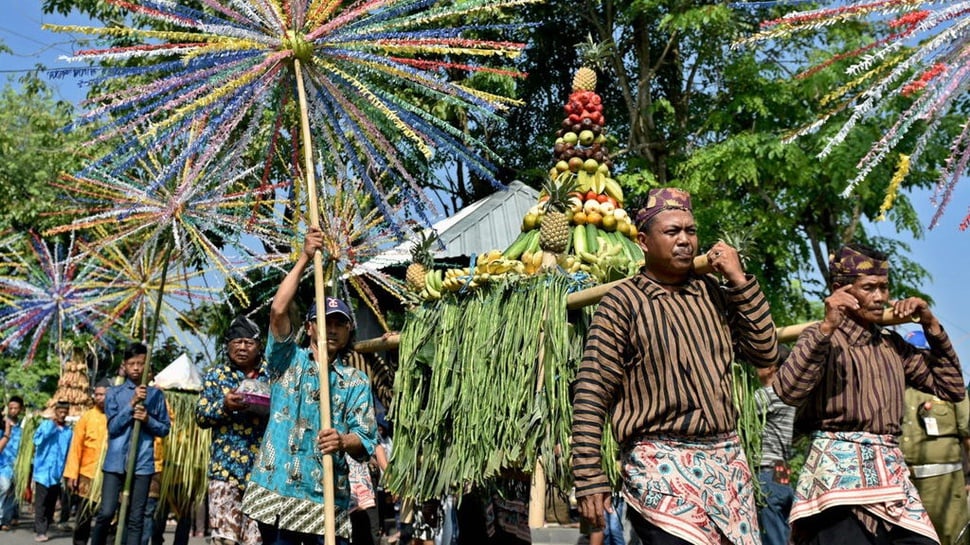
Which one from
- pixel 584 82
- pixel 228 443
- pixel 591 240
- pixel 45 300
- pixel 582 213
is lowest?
pixel 228 443

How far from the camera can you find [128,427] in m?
8.82

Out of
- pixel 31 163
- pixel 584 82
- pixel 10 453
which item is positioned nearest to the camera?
pixel 584 82

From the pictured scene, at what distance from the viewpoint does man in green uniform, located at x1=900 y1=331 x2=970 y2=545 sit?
6.93 m

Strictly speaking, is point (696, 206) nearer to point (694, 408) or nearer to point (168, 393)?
point (168, 393)

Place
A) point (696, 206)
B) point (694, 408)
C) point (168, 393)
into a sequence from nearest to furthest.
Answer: point (694, 408) → point (168, 393) → point (696, 206)

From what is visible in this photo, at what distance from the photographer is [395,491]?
6898 millimetres

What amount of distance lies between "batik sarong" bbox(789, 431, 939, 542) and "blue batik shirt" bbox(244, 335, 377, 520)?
203 centimetres

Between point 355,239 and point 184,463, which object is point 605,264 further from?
point 184,463

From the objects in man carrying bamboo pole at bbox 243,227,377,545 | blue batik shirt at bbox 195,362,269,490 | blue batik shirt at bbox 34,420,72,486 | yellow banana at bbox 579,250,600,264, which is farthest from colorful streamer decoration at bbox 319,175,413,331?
blue batik shirt at bbox 34,420,72,486

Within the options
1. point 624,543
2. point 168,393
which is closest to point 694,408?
point 624,543

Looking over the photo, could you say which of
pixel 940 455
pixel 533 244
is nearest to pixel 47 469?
pixel 533 244

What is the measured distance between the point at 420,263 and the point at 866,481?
3.63 m

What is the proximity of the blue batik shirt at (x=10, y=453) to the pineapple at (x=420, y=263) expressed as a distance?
10502 mm

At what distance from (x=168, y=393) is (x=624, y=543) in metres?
5.15
